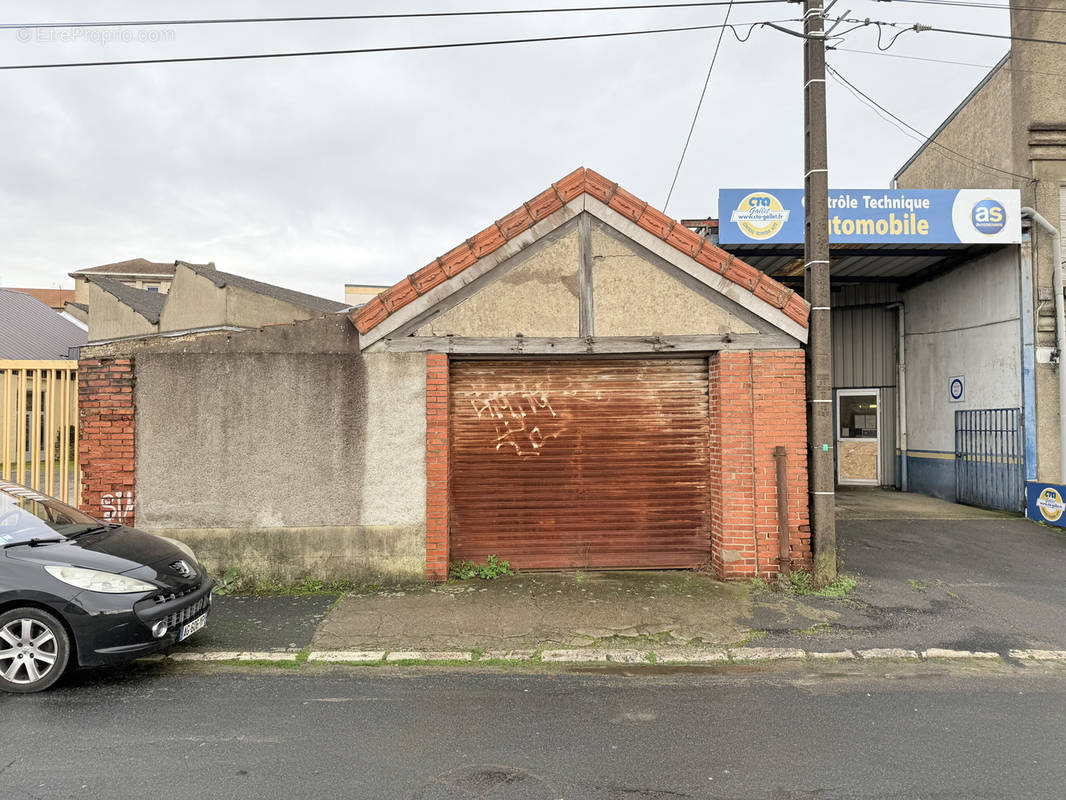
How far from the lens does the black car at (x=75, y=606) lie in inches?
179

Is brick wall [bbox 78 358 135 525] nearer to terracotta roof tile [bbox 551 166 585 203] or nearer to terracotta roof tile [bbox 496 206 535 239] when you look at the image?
terracotta roof tile [bbox 496 206 535 239]

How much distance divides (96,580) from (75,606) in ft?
→ 0.68

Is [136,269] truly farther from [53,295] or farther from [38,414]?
[38,414]

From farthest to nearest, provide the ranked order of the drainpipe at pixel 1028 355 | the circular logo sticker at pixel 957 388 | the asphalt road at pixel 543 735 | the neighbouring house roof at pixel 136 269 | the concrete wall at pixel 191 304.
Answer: the neighbouring house roof at pixel 136 269 < the concrete wall at pixel 191 304 < the circular logo sticker at pixel 957 388 < the drainpipe at pixel 1028 355 < the asphalt road at pixel 543 735

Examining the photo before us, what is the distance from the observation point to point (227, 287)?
781 inches

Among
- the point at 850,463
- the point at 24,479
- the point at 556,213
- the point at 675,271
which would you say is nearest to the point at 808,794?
the point at 675,271

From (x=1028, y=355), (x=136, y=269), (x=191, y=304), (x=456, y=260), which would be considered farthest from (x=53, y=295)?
(x=1028, y=355)

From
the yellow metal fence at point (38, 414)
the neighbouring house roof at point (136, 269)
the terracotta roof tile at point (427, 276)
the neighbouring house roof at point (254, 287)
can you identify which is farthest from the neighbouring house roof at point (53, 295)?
the terracotta roof tile at point (427, 276)

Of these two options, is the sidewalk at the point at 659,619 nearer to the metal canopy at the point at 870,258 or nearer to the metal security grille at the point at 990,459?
the metal security grille at the point at 990,459

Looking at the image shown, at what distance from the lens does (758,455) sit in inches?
283

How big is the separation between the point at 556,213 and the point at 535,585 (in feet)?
13.6

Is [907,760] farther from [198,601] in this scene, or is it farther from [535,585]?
[198,601]

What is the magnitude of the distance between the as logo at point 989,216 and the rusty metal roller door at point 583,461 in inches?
264

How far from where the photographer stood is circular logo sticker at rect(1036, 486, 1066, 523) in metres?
9.80
